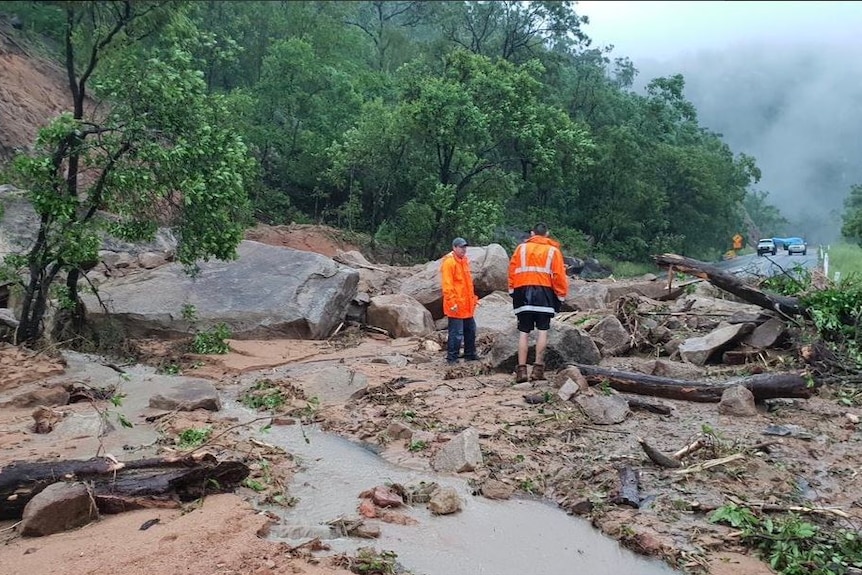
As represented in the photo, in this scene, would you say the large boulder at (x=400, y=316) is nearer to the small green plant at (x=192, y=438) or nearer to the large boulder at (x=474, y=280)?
the large boulder at (x=474, y=280)

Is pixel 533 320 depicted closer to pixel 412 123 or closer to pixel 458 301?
pixel 458 301

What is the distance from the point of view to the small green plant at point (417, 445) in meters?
6.36

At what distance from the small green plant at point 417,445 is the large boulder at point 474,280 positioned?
7500mm

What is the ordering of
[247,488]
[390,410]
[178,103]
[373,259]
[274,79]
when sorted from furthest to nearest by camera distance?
[274,79], [373,259], [178,103], [390,410], [247,488]

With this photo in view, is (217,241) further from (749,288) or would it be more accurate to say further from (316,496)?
(749,288)

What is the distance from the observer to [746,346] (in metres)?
9.31

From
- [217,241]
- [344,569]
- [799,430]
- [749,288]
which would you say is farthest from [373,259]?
[344,569]

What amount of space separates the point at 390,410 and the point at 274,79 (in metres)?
20.7

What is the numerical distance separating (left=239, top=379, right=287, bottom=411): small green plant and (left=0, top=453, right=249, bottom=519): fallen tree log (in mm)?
2685

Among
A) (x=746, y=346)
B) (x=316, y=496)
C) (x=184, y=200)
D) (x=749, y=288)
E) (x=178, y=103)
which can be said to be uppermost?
(x=178, y=103)

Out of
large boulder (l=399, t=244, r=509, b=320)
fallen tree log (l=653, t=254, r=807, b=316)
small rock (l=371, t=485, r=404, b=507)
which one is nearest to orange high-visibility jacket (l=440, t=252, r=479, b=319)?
fallen tree log (l=653, t=254, r=807, b=316)

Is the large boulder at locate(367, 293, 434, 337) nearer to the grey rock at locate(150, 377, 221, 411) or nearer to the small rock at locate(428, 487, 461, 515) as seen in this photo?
the grey rock at locate(150, 377, 221, 411)

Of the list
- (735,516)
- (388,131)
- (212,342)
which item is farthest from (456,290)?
(388,131)

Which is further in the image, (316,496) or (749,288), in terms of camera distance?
(749,288)
